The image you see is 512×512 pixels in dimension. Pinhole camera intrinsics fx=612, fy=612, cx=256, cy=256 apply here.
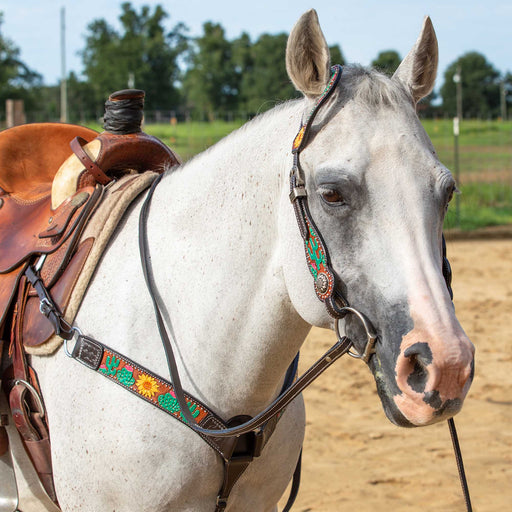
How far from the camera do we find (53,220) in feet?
6.56

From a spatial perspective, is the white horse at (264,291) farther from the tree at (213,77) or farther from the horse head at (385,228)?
the tree at (213,77)

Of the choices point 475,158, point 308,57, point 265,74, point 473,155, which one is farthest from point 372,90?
point 265,74

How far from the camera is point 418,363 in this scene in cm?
131

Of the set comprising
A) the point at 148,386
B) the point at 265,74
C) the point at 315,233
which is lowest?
the point at 148,386

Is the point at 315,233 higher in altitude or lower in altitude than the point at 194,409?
higher

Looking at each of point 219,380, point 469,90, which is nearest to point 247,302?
point 219,380

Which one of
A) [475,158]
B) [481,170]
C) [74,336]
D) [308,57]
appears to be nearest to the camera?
[308,57]

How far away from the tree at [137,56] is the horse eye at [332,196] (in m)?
37.4

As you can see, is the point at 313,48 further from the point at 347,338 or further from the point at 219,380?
the point at 219,380

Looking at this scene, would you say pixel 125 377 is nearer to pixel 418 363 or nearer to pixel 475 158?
pixel 418 363

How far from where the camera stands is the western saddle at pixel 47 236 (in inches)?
74.4

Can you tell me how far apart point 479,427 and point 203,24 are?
2029 inches

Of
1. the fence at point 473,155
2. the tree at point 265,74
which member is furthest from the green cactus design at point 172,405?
the tree at point 265,74

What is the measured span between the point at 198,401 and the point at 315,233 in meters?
0.59
